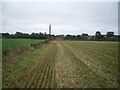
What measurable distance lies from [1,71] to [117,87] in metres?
6.76

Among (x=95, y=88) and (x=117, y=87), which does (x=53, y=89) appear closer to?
(x=95, y=88)

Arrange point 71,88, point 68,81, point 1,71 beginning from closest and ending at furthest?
point 71,88
point 68,81
point 1,71

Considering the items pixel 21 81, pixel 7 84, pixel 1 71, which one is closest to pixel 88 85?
pixel 21 81

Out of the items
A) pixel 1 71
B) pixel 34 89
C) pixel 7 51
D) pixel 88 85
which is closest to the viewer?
pixel 34 89

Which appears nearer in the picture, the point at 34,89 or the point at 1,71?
the point at 34,89

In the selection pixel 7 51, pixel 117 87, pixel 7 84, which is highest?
pixel 7 51

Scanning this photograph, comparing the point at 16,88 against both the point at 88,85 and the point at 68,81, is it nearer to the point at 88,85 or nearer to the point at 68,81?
the point at 68,81

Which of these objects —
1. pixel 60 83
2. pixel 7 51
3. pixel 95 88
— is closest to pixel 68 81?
pixel 60 83

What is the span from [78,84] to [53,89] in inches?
55.0

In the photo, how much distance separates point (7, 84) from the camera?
4.58 meters

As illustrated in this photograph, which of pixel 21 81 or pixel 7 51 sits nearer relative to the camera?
pixel 21 81

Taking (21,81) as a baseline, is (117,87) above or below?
below

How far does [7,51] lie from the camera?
9.86 metres

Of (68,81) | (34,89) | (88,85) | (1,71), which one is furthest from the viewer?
(1,71)
